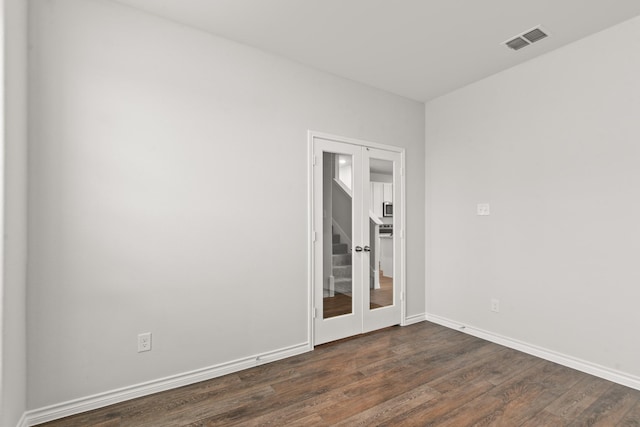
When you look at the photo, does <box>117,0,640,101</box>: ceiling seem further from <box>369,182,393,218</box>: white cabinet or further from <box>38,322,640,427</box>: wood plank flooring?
<box>38,322,640,427</box>: wood plank flooring

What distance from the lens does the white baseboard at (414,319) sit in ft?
13.1

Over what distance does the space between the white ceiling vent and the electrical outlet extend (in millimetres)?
3939

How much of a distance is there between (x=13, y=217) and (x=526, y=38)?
160 inches

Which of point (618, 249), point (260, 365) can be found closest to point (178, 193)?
point (260, 365)

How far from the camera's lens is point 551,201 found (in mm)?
3006

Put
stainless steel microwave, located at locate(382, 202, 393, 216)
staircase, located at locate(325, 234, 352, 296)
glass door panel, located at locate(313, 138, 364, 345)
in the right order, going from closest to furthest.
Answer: glass door panel, located at locate(313, 138, 364, 345), staircase, located at locate(325, 234, 352, 296), stainless steel microwave, located at locate(382, 202, 393, 216)

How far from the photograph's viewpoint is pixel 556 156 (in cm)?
299

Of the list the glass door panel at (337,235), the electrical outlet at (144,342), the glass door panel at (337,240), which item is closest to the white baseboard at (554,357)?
the glass door panel at (337,240)

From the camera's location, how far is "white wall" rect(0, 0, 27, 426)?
→ 65.9 inches

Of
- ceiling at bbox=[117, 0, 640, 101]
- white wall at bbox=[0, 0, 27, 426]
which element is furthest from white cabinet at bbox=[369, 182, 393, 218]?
white wall at bbox=[0, 0, 27, 426]

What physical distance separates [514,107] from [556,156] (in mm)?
696

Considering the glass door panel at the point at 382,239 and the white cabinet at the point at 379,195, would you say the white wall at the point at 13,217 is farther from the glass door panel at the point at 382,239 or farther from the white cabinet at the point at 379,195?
the white cabinet at the point at 379,195

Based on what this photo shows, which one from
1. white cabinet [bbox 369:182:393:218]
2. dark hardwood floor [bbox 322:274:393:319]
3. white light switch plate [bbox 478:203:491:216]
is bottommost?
dark hardwood floor [bbox 322:274:393:319]

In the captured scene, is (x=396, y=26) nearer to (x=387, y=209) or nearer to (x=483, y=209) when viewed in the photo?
(x=387, y=209)
